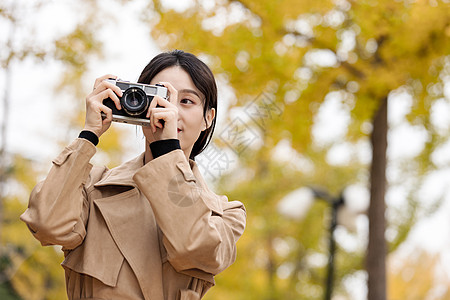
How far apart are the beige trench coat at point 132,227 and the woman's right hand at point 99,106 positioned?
6 centimetres

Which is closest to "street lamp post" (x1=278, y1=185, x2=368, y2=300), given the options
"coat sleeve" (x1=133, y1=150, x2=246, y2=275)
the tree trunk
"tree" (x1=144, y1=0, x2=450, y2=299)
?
"tree" (x1=144, y1=0, x2=450, y2=299)

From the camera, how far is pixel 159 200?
1544 millimetres

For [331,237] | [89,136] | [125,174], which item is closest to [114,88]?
[89,136]

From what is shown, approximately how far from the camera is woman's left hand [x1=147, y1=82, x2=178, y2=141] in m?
1.59

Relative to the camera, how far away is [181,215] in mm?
1532

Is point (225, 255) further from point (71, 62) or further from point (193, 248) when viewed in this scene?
point (71, 62)

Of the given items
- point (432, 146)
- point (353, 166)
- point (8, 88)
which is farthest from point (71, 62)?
point (353, 166)

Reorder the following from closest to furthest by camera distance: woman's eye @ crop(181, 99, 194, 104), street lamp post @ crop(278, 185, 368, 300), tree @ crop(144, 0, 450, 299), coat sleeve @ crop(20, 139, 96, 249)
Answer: coat sleeve @ crop(20, 139, 96, 249)
woman's eye @ crop(181, 99, 194, 104)
tree @ crop(144, 0, 450, 299)
street lamp post @ crop(278, 185, 368, 300)

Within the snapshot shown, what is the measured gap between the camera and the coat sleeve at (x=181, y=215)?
59.9 inches

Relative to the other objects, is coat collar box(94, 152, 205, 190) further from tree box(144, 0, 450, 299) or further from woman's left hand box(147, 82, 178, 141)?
tree box(144, 0, 450, 299)

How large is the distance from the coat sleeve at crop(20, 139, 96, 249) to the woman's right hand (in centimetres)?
6

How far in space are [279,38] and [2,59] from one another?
8.68ft

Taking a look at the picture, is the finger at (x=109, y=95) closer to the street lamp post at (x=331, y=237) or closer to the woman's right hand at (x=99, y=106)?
the woman's right hand at (x=99, y=106)

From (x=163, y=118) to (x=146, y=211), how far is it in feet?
1.00
